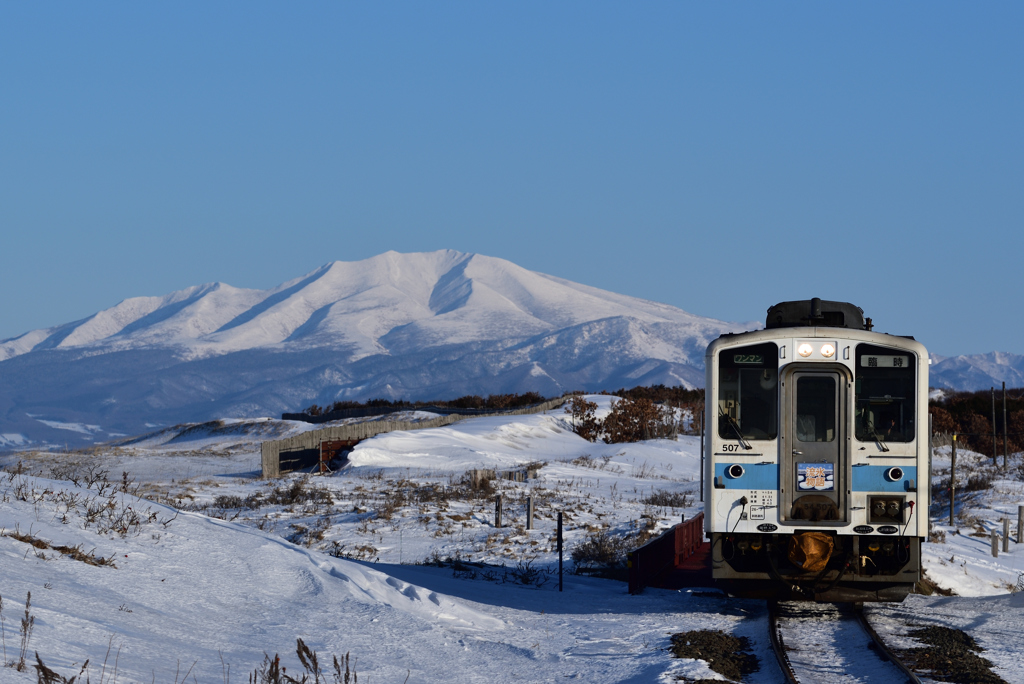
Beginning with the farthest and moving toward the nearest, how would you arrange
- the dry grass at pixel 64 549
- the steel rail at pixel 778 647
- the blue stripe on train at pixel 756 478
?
the blue stripe on train at pixel 756 478 < the dry grass at pixel 64 549 < the steel rail at pixel 778 647

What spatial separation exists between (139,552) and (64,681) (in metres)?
6.13

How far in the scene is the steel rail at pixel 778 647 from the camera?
9.52m

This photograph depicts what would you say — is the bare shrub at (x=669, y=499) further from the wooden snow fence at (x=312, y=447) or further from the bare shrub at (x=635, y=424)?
the bare shrub at (x=635, y=424)

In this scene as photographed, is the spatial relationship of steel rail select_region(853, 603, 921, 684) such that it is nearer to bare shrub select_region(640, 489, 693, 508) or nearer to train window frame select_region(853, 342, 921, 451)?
train window frame select_region(853, 342, 921, 451)

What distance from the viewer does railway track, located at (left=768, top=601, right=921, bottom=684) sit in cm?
977

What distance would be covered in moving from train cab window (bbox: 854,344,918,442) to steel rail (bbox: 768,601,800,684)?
93.9 inches

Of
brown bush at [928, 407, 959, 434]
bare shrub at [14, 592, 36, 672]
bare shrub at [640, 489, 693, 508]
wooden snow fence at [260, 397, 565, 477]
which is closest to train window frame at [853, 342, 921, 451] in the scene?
bare shrub at [14, 592, 36, 672]

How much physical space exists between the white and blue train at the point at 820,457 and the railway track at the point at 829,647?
1.66ft

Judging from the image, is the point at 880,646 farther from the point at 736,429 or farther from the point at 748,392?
the point at 748,392

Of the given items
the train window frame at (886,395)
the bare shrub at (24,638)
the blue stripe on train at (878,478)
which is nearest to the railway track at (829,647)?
the blue stripe on train at (878,478)

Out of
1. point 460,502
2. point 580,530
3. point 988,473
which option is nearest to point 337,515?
point 460,502

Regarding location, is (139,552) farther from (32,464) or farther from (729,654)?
(32,464)

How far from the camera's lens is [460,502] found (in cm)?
2673

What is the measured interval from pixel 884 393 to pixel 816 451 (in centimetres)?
103
